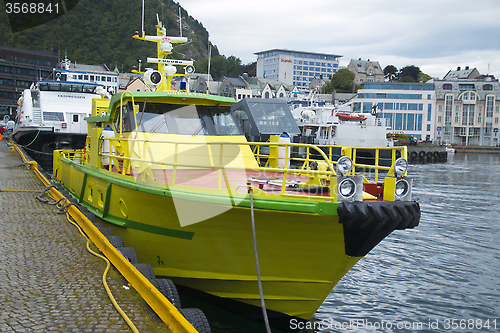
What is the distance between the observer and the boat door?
20.3 m

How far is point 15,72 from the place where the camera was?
72.2 m

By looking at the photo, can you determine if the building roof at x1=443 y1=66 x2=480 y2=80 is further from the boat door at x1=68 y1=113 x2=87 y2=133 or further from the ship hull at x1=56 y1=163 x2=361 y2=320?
the ship hull at x1=56 y1=163 x2=361 y2=320

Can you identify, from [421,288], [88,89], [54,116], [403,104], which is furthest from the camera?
[403,104]

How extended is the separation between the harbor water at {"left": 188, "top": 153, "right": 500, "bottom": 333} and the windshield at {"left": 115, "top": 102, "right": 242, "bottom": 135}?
131 inches

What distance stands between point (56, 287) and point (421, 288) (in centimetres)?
644

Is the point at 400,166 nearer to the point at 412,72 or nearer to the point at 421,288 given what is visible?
the point at 421,288

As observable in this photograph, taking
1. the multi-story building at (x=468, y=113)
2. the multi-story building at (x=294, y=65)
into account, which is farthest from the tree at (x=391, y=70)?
the multi-story building at (x=468, y=113)

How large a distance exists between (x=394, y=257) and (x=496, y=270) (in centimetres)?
211

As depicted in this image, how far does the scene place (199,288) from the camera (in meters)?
6.02

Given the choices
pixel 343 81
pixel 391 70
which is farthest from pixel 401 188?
pixel 391 70

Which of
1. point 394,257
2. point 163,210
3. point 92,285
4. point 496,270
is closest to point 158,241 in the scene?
point 163,210

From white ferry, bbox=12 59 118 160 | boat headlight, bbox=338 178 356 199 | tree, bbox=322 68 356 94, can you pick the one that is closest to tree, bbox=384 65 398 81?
tree, bbox=322 68 356 94

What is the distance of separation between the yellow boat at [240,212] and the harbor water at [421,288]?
898 millimetres

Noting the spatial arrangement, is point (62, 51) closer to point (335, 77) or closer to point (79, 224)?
point (335, 77)
